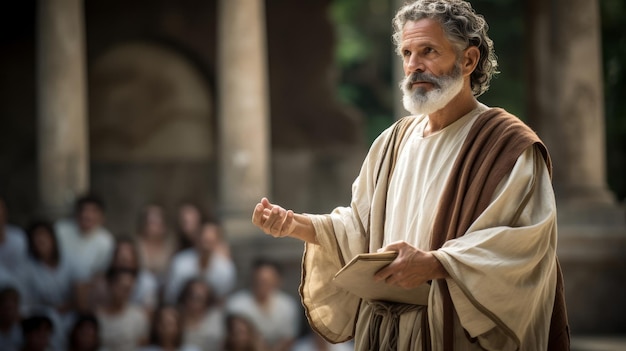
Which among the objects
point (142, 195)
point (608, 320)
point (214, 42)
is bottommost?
point (608, 320)

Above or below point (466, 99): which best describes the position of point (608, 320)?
below

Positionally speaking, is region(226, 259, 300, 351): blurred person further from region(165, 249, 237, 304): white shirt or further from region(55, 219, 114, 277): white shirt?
region(55, 219, 114, 277): white shirt

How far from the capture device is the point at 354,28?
22453 millimetres

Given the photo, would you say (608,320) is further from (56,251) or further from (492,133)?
(492,133)

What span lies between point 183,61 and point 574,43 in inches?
199

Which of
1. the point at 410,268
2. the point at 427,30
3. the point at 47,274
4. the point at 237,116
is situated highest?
the point at 427,30

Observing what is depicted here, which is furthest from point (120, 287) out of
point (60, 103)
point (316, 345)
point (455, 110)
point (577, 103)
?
point (455, 110)

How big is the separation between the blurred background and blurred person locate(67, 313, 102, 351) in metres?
2.39

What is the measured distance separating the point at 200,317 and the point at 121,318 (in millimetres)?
664

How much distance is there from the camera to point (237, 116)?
11.2 meters

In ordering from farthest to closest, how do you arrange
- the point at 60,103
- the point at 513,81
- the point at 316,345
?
1. the point at 513,81
2. the point at 60,103
3. the point at 316,345

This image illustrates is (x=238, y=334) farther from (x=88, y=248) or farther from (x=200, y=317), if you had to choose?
(x=88, y=248)

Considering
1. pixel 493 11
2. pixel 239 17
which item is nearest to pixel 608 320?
pixel 239 17

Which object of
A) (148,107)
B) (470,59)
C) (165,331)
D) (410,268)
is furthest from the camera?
(148,107)
